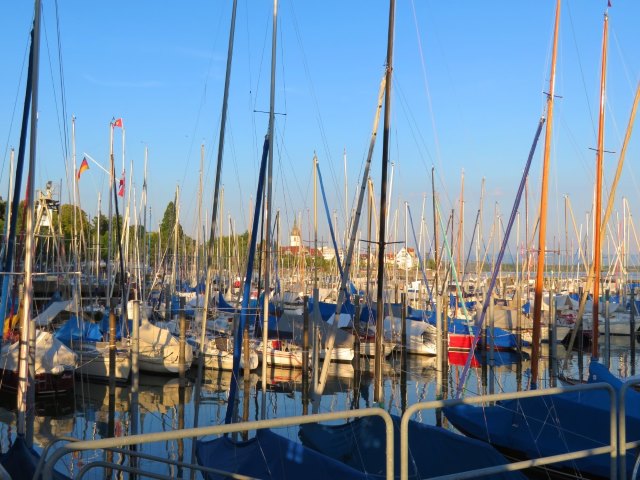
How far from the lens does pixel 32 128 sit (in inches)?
554

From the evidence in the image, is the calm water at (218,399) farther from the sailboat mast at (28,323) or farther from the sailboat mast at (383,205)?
the sailboat mast at (28,323)

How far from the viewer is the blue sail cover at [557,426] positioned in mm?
13195

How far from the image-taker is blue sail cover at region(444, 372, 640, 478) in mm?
13195

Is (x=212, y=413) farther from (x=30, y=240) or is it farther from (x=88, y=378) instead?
(x=30, y=240)

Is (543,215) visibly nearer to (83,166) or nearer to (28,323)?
(28,323)

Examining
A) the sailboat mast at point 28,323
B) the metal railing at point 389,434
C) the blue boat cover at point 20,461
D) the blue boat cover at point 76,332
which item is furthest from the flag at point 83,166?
the metal railing at point 389,434

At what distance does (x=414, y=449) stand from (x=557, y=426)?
362cm

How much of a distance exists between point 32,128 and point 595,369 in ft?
40.1

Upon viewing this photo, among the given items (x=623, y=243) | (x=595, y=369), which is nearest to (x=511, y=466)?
(x=595, y=369)

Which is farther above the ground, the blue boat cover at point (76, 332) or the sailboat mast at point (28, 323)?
the sailboat mast at point (28, 323)

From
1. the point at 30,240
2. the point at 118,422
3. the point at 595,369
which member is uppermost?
the point at 30,240

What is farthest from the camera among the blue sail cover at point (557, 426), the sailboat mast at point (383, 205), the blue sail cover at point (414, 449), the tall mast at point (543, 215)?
Result: the tall mast at point (543, 215)

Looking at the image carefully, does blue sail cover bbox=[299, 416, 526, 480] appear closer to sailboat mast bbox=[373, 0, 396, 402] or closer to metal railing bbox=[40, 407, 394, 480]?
sailboat mast bbox=[373, 0, 396, 402]

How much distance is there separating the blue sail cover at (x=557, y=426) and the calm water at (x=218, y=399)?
336cm
